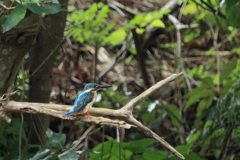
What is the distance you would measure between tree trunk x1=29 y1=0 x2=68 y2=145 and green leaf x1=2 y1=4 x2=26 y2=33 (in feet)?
Answer: 2.88

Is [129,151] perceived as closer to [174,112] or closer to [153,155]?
[153,155]

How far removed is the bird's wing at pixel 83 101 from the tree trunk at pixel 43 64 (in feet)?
2.48

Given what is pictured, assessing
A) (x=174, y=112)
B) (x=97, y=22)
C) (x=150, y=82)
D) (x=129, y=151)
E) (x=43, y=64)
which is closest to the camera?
(x=129, y=151)

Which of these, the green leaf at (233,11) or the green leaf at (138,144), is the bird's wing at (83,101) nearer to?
the green leaf at (138,144)

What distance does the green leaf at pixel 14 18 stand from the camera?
151 cm

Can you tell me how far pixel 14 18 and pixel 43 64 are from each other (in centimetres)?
99

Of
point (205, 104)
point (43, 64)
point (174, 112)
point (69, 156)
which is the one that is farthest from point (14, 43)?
point (174, 112)

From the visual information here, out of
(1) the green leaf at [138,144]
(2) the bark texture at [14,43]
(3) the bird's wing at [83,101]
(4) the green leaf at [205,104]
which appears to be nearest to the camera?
(3) the bird's wing at [83,101]

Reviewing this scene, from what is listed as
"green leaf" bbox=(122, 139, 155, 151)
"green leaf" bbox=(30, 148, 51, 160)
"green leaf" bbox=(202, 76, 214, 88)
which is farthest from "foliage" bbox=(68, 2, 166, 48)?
"green leaf" bbox=(30, 148, 51, 160)

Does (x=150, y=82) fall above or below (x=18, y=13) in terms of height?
below

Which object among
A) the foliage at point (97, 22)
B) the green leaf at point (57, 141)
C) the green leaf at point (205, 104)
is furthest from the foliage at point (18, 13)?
the green leaf at point (205, 104)

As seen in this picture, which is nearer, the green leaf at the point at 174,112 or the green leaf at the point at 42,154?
the green leaf at the point at 42,154

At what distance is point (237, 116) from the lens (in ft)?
8.56

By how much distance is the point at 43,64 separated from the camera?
249 cm
